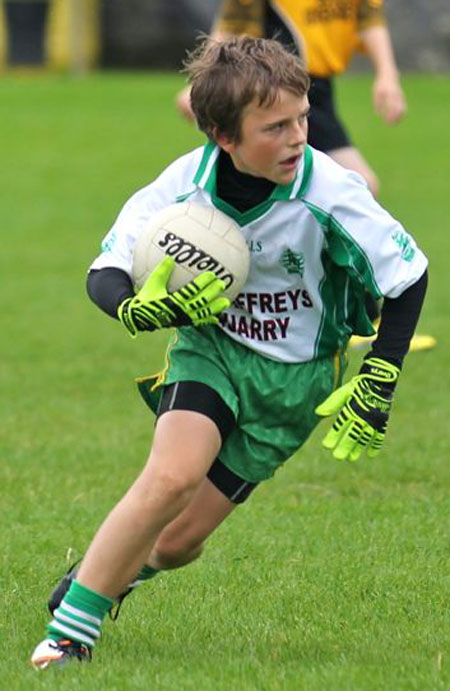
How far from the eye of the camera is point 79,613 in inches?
170

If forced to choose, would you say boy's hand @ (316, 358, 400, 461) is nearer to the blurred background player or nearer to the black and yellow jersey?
the blurred background player

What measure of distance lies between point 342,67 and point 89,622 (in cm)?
510

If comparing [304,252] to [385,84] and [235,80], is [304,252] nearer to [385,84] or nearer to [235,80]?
[235,80]

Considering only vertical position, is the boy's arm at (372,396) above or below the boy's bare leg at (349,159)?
above

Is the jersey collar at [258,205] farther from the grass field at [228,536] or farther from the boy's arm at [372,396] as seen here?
the grass field at [228,536]

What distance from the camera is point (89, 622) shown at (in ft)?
14.2

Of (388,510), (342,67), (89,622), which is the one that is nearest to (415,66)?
(342,67)

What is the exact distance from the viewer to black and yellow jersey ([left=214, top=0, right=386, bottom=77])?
8453 mm

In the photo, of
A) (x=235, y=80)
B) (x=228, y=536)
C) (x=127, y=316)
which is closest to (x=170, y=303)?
(x=127, y=316)

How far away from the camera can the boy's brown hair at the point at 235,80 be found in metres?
4.42

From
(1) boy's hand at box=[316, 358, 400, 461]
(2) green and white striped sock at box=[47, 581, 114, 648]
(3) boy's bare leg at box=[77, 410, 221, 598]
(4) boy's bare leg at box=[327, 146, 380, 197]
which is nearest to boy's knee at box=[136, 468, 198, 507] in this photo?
(3) boy's bare leg at box=[77, 410, 221, 598]

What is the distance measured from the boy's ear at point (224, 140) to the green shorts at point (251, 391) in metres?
0.52

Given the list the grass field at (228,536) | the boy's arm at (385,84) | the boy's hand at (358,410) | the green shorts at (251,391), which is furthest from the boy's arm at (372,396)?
the boy's arm at (385,84)

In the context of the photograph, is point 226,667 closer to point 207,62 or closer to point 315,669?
point 315,669
